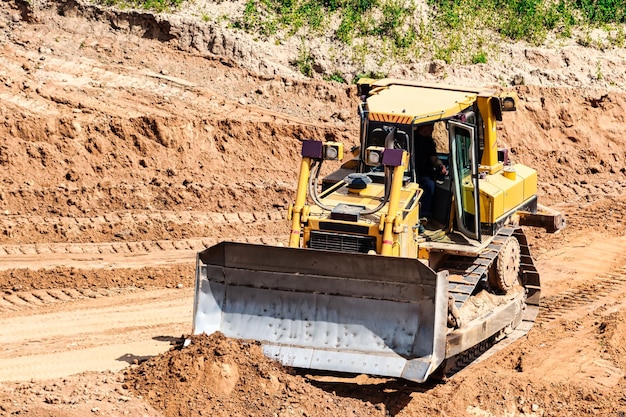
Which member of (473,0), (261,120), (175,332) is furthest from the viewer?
(473,0)

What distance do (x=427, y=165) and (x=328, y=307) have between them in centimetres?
219

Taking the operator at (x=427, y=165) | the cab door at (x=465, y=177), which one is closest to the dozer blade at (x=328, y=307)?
the operator at (x=427, y=165)

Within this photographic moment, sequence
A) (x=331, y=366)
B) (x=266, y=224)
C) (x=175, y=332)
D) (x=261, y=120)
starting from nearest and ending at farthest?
(x=331, y=366)
(x=175, y=332)
(x=266, y=224)
(x=261, y=120)

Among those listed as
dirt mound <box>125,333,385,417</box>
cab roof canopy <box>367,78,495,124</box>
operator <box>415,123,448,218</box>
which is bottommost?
dirt mound <box>125,333,385,417</box>

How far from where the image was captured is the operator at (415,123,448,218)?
433 inches

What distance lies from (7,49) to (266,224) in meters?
6.28

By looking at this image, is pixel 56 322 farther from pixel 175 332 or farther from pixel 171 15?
pixel 171 15

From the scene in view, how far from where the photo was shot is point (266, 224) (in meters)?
16.6

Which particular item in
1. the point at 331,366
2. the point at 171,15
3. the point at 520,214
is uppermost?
the point at 171,15

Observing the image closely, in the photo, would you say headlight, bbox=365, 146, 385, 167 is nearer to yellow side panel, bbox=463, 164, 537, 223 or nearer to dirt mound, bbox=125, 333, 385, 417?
yellow side panel, bbox=463, 164, 537, 223

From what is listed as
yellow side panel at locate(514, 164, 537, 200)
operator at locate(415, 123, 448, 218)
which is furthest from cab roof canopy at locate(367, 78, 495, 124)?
yellow side panel at locate(514, 164, 537, 200)

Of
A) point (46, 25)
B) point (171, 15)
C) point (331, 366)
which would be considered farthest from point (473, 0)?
point (331, 366)

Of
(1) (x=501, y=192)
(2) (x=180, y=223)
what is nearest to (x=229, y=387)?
(1) (x=501, y=192)

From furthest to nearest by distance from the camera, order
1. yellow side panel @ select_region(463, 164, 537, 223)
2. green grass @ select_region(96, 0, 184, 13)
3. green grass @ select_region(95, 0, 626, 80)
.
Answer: green grass @ select_region(95, 0, 626, 80) < green grass @ select_region(96, 0, 184, 13) < yellow side panel @ select_region(463, 164, 537, 223)
